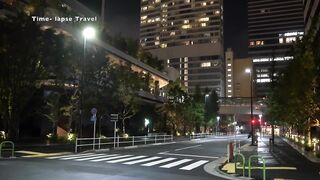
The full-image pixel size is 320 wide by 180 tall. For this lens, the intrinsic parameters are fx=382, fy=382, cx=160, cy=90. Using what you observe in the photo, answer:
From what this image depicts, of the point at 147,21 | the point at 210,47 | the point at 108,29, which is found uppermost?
the point at 147,21

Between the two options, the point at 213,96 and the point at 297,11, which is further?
the point at 297,11

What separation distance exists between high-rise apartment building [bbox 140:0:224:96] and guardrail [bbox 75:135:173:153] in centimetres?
11968

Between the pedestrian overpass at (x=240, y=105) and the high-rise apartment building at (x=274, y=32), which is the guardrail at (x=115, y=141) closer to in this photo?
the pedestrian overpass at (x=240, y=105)

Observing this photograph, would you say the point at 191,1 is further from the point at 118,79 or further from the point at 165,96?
the point at 118,79

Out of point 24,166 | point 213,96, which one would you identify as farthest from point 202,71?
point 24,166

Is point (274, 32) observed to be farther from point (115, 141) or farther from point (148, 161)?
point (148, 161)

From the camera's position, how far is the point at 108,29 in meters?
75.4

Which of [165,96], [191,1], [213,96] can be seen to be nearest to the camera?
[165,96]

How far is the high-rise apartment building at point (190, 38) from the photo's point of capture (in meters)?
169

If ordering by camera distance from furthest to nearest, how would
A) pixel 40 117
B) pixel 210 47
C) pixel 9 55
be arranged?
1. pixel 210 47
2. pixel 40 117
3. pixel 9 55

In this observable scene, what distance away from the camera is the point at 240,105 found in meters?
102

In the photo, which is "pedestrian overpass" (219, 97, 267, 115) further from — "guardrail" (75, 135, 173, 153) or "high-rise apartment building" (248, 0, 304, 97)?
"high-rise apartment building" (248, 0, 304, 97)

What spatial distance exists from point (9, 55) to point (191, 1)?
16431 centimetres

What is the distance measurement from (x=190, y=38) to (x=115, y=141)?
15508 cm
